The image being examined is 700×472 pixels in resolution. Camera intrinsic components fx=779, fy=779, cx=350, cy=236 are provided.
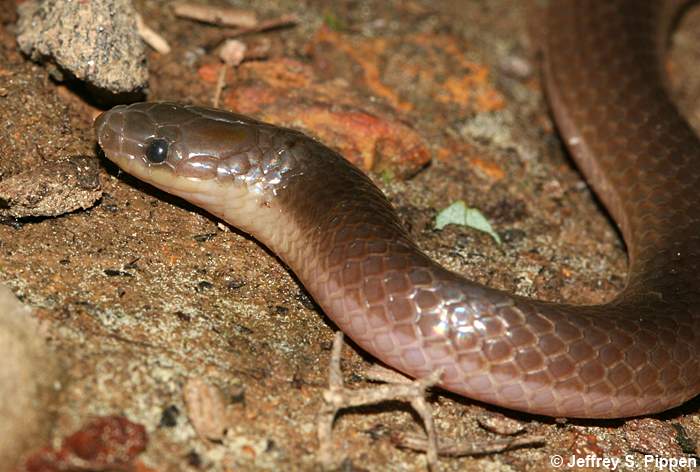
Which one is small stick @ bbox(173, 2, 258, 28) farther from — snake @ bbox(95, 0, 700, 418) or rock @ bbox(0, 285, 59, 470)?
rock @ bbox(0, 285, 59, 470)

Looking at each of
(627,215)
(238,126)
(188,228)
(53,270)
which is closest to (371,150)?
(238,126)

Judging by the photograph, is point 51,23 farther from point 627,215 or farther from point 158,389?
point 627,215

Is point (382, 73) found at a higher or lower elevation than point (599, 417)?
higher

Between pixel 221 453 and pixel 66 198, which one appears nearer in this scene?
pixel 221 453

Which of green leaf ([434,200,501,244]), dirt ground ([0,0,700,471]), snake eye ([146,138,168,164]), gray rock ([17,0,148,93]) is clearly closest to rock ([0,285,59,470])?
dirt ground ([0,0,700,471])

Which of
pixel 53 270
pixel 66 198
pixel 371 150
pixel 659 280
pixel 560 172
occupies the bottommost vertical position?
pixel 53 270

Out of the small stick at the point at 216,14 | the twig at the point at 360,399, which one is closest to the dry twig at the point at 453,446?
the twig at the point at 360,399

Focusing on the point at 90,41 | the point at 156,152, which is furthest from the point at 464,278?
the point at 90,41
